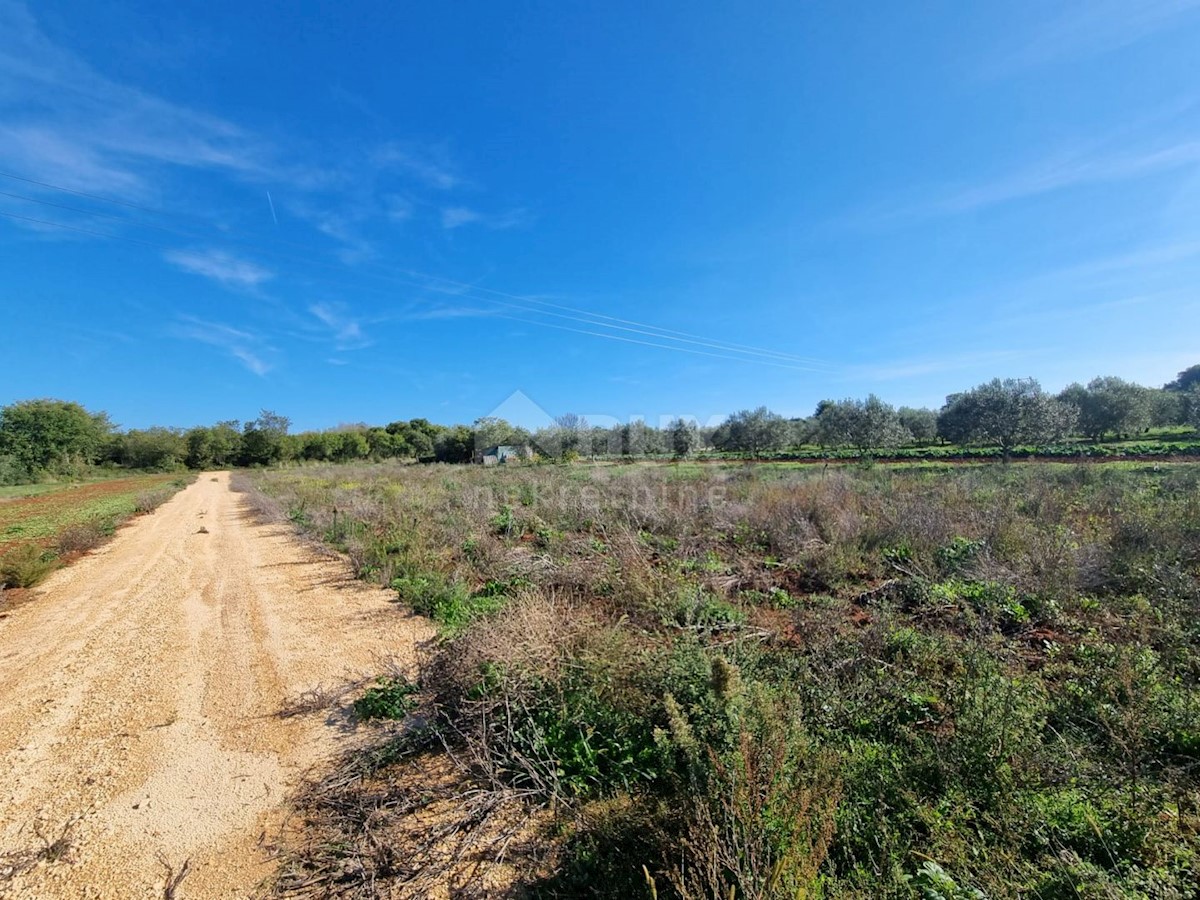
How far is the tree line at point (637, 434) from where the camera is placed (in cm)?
3366

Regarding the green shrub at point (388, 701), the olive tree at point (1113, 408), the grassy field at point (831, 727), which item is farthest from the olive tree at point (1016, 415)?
the green shrub at point (388, 701)

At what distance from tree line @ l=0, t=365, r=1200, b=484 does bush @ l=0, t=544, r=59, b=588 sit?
104ft

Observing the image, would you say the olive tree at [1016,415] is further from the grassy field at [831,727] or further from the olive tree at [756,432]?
the grassy field at [831,727]

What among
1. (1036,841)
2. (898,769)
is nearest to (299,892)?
(898,769)

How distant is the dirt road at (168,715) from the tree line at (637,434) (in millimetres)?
32548

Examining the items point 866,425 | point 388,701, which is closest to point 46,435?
point 388,701

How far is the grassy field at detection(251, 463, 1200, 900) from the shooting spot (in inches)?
85.3

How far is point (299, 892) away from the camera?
8.07ft

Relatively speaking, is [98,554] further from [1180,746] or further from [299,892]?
[1180,746]

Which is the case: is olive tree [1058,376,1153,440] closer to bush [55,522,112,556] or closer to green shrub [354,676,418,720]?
green shrub [354,676,418,720]

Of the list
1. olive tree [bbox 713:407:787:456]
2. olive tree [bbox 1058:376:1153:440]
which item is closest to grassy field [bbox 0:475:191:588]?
olive tree [bbox 713:407:787:456]

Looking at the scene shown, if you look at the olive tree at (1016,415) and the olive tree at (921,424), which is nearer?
the olive tree at (1016,415)

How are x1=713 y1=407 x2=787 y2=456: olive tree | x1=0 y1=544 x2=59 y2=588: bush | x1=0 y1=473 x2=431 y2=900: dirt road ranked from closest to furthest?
x1=0 y1=473 x2=431 y2=900: dirt road, x1=0 y1=544 x2=59 y2=588: bush, x1=713 y1=407 x2=787 y2=456: olive tree

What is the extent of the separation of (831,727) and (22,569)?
12.8m
